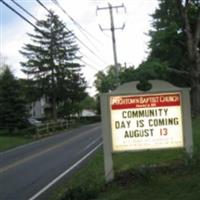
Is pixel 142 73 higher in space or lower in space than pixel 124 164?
higher

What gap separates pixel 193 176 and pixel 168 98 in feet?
6.71

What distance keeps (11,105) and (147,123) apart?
43066 millimetres

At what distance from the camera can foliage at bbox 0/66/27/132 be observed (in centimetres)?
5412

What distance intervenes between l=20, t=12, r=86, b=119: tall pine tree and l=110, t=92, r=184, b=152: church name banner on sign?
6366cm

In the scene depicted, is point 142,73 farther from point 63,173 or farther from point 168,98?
→ point 168,98

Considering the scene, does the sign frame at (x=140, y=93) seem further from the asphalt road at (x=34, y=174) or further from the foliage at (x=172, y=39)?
the foliage at (x=172, y=39)

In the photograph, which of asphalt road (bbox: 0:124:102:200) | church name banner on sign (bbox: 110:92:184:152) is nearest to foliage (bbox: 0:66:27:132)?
asphalt road (bbox: 0:124:102:200)

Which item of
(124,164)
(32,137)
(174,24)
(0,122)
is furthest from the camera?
(0,122)

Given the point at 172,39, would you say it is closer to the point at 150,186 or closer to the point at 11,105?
the point at 11,105

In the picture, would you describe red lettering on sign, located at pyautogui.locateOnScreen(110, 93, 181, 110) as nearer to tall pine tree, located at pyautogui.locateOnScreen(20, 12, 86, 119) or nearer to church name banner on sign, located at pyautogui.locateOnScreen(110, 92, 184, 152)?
church name banner on sign, located at pyautogui.locateOnScreen(110, 92, 184, 152)

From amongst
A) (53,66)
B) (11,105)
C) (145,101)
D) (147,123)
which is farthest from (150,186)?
(53,66)

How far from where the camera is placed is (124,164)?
15.8 meters

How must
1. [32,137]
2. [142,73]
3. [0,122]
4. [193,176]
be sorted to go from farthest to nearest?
[0,122] → [32,137] → [142,73] → [193,176]

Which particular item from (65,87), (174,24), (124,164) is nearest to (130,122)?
(124,164)
